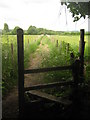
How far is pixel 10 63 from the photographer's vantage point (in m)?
8.47

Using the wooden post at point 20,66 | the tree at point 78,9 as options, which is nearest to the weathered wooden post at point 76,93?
the wooden post at point 20,66

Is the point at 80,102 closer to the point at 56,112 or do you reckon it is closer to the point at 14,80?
the point at 56,112

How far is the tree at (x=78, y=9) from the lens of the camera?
6.84 meters

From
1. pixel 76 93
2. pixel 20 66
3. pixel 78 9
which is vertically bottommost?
pixel 76 93

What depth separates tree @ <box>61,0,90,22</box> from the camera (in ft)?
22.4

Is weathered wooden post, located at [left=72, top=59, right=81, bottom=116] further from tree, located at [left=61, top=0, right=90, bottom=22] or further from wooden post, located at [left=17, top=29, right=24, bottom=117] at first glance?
tree, located at [left=61, top=0, right=90, bottom=22]

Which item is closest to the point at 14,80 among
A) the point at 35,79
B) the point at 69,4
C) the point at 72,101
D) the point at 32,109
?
the point at 35,79

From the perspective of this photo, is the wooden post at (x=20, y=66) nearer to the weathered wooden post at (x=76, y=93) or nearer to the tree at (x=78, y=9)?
the weathered wooden post at (x=76, y=93)

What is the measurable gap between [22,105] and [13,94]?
78.3 inches

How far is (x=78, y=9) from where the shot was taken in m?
7.20

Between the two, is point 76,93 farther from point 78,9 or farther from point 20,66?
point 78,9

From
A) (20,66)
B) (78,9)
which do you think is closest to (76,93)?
(20,66)

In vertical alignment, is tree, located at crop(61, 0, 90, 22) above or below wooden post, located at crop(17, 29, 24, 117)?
above

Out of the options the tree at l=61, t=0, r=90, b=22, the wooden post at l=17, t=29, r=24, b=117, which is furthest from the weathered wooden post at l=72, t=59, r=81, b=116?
the tree at l=61, t=0, r=90, b=22
